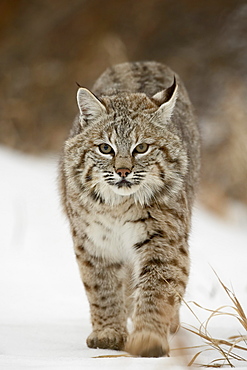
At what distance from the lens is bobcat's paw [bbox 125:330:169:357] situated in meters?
3.99

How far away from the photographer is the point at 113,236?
456 centimetres

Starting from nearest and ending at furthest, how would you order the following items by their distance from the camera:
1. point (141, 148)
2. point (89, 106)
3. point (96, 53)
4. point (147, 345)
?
point (147, 345)
point (141, 148)
point (89, 106)
point (96, 53)

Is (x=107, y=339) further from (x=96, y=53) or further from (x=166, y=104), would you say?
(x=96, y=53)

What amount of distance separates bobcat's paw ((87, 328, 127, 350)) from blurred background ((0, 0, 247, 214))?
19.8ft

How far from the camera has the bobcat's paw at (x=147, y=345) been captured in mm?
3988

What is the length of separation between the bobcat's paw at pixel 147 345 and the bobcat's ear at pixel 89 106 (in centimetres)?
133

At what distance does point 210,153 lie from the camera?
34.8ft

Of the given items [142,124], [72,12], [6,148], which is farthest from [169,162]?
[72,12]

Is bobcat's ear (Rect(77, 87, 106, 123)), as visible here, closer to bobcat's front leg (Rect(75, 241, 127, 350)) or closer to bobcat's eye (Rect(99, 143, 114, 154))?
bobcat's eye (Rect(99, 143, 114, 154))

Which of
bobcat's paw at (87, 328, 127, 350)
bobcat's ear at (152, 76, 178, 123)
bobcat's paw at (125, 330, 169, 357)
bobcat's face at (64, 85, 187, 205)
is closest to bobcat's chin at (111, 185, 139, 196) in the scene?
bobcat's face at (64, 85, 187, 205)

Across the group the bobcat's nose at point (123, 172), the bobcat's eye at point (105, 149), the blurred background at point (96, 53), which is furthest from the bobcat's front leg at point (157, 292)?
the blurred background at point (96, 53)

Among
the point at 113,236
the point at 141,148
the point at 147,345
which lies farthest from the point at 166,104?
the point at 147,345

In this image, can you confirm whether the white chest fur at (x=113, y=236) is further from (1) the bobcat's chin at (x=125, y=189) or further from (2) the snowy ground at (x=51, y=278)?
(2) the snowy ground at (x=51, y=278)

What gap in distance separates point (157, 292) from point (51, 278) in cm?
350
